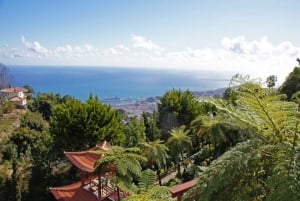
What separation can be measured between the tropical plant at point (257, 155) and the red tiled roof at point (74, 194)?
10.3m

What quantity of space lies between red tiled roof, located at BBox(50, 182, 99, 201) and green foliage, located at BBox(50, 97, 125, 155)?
5.50 metres

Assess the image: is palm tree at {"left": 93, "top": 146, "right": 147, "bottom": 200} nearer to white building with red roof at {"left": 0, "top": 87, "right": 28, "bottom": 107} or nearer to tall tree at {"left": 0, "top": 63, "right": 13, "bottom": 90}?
white building with red roof at {"left": 0, "top": 87, "right": 28, "bottom": 107}

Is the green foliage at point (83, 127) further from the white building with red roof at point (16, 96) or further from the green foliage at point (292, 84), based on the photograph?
the white building with red roof at point (16, 96)

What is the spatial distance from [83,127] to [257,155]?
17.2 metres

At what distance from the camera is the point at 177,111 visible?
24078 millimetres

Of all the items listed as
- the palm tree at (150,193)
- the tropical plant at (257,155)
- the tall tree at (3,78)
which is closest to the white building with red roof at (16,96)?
the tall tree at (3,78)

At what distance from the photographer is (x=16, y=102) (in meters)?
47.1

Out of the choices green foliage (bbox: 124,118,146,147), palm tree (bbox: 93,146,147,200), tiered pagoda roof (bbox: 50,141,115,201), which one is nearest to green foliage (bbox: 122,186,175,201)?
palm tree (bbox: 93,146,147,200)

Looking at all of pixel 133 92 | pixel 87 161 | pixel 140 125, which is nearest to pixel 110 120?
pixel 140 125

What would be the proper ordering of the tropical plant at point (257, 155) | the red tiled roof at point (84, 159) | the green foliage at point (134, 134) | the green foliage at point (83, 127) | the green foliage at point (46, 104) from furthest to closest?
the green foliage at point (46, 104) < the green foliage at point (134, 134) < the green foliage at point (83, 127) < the red tiled roof at point (84, 159) < the tropical plant at point (257, 155)

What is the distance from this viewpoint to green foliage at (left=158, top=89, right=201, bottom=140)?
23844 millimetres

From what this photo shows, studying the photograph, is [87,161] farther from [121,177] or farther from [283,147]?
[283,147]

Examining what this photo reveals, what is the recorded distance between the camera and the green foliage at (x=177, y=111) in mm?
23844

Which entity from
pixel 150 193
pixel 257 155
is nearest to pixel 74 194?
pixel 150 193
